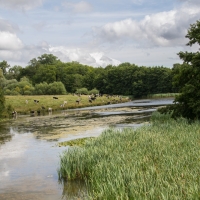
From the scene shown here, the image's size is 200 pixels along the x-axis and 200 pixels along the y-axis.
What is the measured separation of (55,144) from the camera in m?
23.9

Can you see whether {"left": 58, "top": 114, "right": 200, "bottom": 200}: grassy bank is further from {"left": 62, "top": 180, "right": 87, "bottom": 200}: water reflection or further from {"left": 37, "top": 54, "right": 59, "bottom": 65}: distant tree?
{"left": 37, "top": 54, "right": 59, "bottom": 65}: distant tree

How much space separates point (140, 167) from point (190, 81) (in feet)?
51.0

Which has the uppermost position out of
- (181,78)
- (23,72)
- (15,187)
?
(23,72)

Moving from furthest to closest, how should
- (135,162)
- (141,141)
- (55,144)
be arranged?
(55,144) → (141,141) → (135,162)

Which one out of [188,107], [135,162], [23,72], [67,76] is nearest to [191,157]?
[135,162]

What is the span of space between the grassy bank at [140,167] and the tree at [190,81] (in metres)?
4.96

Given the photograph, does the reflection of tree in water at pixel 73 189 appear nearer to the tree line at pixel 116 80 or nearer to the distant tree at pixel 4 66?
the tree line at pixel 116 80

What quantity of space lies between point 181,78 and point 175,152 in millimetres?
14097

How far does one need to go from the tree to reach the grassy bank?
4.96 meters

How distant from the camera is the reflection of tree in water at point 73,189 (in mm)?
12565

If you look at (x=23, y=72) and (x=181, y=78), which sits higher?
(x=23, y=72)

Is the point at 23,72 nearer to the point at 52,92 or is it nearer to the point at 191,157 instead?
the point at 52,92

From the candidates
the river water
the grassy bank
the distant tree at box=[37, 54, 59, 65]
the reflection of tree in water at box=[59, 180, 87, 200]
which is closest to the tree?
the grassy bank

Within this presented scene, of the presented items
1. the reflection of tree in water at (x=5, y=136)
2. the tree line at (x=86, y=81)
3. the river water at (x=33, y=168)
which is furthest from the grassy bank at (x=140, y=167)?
the tree line at (x=86, y=81)
